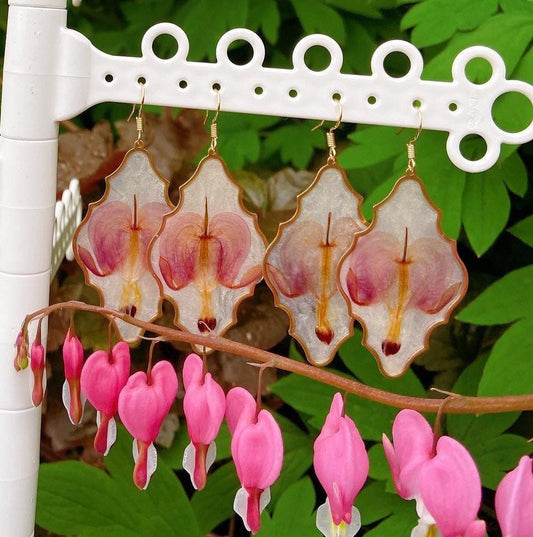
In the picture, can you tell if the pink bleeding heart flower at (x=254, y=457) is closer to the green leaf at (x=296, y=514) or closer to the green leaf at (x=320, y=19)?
the green leaf at (x=296, y=514)

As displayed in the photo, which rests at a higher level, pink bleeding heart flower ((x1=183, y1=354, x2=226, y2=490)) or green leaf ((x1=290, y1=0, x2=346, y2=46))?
green leaf ((x1=290, y1=0, x2=346, y2=46))

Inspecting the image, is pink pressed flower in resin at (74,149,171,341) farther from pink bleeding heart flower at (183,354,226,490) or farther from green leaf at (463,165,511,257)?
green leaf at (463,165,511,257)

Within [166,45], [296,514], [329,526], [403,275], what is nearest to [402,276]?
[403,275]

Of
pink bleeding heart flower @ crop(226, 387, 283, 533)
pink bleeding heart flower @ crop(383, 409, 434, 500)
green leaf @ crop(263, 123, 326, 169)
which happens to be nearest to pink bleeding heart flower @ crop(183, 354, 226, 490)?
pink bleeding heart flower @ crop(226, 387, 283, 533)

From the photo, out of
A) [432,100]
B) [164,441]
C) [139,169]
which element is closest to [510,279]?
[432,100]

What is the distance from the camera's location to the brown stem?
587mm

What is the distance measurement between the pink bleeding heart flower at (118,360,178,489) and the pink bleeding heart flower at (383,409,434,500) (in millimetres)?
184

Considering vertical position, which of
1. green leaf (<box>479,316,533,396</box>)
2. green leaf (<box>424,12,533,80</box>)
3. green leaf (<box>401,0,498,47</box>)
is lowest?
green leaf (<box>479,316,533,396</box>)

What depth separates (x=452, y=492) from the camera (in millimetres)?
523

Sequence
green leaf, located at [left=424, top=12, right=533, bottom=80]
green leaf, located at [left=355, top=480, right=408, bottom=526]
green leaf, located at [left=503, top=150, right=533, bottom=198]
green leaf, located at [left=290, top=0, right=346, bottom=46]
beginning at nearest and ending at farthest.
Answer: green leaf, located at [left=424, top=12, right=533, bottom=80] → green leaf, located at [left=503, top=150, right=533, bottom=198] → green leaf, located at [left=355, top=480, right=408, bottom=526] → green leaf, located at [left=290, top=0, right=346, bottom=46]

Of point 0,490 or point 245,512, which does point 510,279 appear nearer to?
point 245,512

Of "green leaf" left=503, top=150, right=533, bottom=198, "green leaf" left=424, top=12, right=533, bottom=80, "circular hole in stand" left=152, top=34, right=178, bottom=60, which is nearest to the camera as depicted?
"green leaf" left=424, top=12, right=533, bottom=80

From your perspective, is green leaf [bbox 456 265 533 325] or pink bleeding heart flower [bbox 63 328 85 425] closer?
pink bleeding heart flower [bbox 63 328 85 425]

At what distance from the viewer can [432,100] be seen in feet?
2.08
